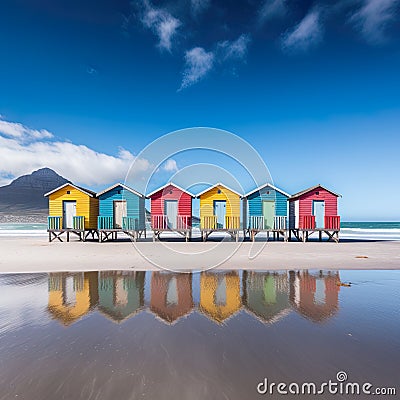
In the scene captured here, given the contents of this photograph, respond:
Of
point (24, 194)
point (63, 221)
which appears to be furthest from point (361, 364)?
point (24, 194)

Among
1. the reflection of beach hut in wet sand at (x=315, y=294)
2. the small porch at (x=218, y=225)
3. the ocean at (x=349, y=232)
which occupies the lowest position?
the ocean at (x=349, y=232)

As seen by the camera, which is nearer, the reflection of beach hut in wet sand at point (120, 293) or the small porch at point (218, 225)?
the reflection of beach hut in wet sand at point (120, 293)

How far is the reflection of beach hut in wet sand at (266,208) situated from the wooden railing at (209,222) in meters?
2.30

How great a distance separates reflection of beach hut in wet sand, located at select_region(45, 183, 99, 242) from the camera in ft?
68.9

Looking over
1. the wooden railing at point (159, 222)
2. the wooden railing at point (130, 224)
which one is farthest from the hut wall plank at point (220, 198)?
the wooden railing at point (130, 224)

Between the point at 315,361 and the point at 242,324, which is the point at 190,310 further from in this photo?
the point at 315,361

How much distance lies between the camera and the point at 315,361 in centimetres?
338

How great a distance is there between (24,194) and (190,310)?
201932 mm

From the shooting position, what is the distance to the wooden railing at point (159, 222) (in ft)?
67.0

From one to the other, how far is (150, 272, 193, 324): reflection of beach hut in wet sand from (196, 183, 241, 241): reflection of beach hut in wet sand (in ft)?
39.1

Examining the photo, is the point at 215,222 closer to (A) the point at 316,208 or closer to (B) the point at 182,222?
(B) the point at 182,222

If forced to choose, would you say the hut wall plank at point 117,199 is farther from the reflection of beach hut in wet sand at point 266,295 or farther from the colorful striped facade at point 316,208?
the reflection of beach hut in wet sand at point 266,295

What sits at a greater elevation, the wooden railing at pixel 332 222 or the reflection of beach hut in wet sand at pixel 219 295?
the wooden railing at pixel 332 222

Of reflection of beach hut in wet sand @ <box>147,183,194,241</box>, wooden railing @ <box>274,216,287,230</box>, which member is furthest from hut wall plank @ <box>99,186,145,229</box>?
wooden railing @ <box>274,216,287,230</box>
